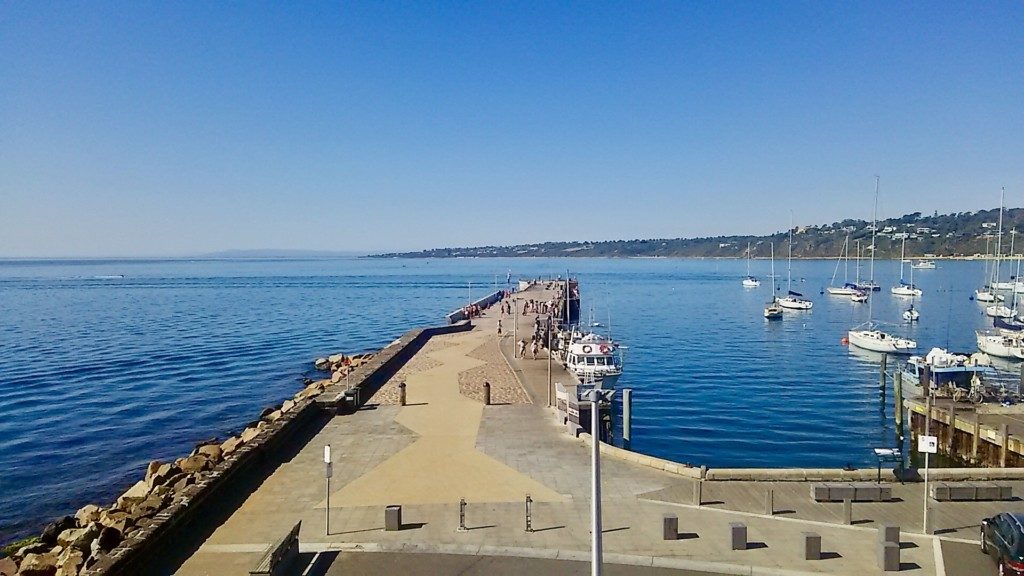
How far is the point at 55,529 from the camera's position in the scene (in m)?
20.6

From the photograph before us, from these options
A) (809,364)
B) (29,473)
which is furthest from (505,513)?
(809,364)

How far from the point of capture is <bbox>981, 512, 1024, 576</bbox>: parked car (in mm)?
12062

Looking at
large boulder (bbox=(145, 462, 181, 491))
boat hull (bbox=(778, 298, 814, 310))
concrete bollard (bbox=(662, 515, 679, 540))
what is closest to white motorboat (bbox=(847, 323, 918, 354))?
boat hull (bbox=(778, 298, 814, 310))

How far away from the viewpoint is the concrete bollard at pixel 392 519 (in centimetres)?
1520

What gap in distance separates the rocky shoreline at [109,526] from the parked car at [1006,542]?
627 inches

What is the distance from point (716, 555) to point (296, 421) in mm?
15607

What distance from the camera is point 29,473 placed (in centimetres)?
2867

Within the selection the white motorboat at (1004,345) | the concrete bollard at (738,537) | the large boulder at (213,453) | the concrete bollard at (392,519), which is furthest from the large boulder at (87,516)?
the white motorboat at (1004,345)

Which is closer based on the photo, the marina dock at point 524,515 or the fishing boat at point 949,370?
the marina dock at point 524,515

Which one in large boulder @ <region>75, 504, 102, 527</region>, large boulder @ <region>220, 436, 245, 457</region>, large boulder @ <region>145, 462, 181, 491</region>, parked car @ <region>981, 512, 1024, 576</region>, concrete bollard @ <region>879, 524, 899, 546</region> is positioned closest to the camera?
parked car @ <region>981, 512, 1024, 576</region>

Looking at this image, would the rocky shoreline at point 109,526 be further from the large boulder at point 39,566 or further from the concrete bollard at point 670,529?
the concrete bollard at point 670,529

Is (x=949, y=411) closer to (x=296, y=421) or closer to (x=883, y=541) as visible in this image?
(x=883, y=541)

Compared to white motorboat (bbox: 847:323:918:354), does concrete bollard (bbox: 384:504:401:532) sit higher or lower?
higher

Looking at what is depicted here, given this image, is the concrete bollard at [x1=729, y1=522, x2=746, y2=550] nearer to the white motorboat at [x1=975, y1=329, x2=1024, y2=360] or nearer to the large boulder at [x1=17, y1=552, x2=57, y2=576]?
the large boulder at [x1=17, y1=552, x2=57, y2=576]
